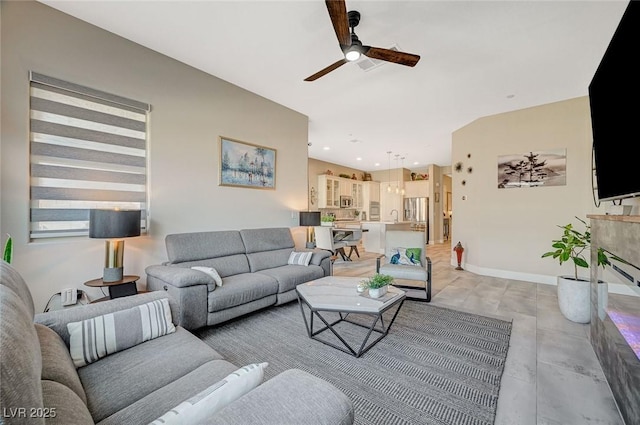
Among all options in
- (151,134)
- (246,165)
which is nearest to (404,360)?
(246,165)

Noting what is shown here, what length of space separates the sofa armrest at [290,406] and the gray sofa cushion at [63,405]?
464 mm

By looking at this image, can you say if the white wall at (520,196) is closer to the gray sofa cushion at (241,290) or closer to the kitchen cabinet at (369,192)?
the gray sofa cushion at (241,290)

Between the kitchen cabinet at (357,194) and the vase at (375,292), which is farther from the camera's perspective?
the kitchen cabinet at (357,194)

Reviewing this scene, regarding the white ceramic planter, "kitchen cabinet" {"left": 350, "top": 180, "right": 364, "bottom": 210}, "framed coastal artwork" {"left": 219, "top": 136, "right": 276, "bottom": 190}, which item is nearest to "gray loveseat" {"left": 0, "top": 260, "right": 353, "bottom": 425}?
"framed coastal artwork" {"left": 219, "top": 136, "right": 276, "bottom": 190}

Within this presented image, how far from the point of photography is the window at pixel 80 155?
235cm

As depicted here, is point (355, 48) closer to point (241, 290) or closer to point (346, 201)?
point (241, 290)

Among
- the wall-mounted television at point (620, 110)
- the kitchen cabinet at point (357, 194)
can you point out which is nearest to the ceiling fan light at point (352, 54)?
the wall-mounted television at point (620, 110)

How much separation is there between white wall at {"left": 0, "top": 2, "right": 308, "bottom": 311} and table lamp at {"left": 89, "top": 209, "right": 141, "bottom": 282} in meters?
0.29

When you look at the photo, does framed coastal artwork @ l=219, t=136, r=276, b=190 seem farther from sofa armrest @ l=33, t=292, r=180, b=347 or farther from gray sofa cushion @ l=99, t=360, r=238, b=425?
gray sofa cushion @ l=99, t=360, r=238, b=425

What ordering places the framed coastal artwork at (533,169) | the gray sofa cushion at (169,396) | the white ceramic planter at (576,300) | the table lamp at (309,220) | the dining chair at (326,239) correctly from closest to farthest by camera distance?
the gray sofa cushion at (169,396) → the white ceramic planter at (576,300) → the framed coastal artwork at (533,169) → the table lamp at (309,220) → the dining chair at (326,239)

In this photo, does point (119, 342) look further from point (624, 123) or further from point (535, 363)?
point (624, 123)

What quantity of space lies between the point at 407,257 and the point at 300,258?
4.89ft

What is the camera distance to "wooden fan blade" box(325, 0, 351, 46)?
5.80 feet

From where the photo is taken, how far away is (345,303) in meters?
2.20
